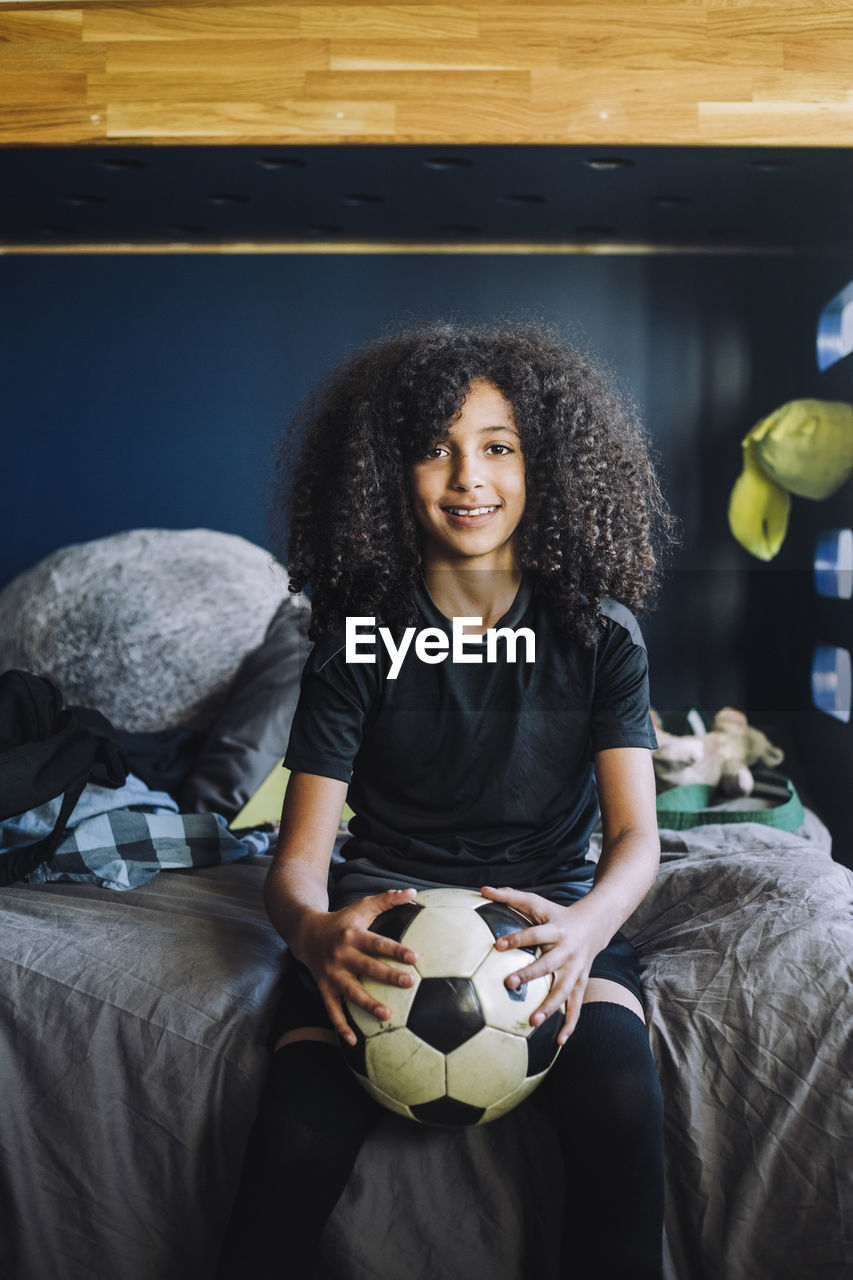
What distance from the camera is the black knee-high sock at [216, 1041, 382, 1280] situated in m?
0.85

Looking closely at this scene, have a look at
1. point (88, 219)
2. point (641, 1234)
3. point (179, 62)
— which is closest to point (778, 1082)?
point (641, 1234)

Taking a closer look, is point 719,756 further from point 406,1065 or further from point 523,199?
point 406,1065

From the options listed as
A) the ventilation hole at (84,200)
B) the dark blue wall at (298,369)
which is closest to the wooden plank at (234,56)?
the ventilation hole at (84,200)

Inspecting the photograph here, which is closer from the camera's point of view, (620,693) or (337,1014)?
(337,1014)

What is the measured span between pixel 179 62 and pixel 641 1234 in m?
1.79

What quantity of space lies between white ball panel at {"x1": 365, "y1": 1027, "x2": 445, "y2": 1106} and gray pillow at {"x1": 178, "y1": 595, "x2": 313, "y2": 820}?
2.92 feet

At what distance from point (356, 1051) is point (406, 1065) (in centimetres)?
5

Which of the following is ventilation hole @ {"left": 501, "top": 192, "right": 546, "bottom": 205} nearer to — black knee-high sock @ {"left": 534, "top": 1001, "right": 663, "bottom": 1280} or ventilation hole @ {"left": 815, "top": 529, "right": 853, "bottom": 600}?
ventilation hole @ {"left": 815, "top": 529, "right": 853, "bottom": 600}

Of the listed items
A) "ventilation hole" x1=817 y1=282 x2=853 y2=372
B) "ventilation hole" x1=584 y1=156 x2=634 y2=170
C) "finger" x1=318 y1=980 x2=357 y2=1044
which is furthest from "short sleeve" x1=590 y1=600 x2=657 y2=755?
"ventilation hole" x1=817 y1=282 x2=853 y2=372

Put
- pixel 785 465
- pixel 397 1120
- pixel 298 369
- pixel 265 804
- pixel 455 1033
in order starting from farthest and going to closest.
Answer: pixel 298 369 < pixel 785 465 < pixel 265 804 < pixel 397 1120 < pixel 455 1033

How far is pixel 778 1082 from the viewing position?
0.97m

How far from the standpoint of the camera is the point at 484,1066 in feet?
2.81

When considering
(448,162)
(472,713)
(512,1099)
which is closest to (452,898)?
(512,1099)

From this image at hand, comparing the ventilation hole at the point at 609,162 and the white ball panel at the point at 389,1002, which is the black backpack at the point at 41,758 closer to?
the white ball panel at the point at 389,1002
